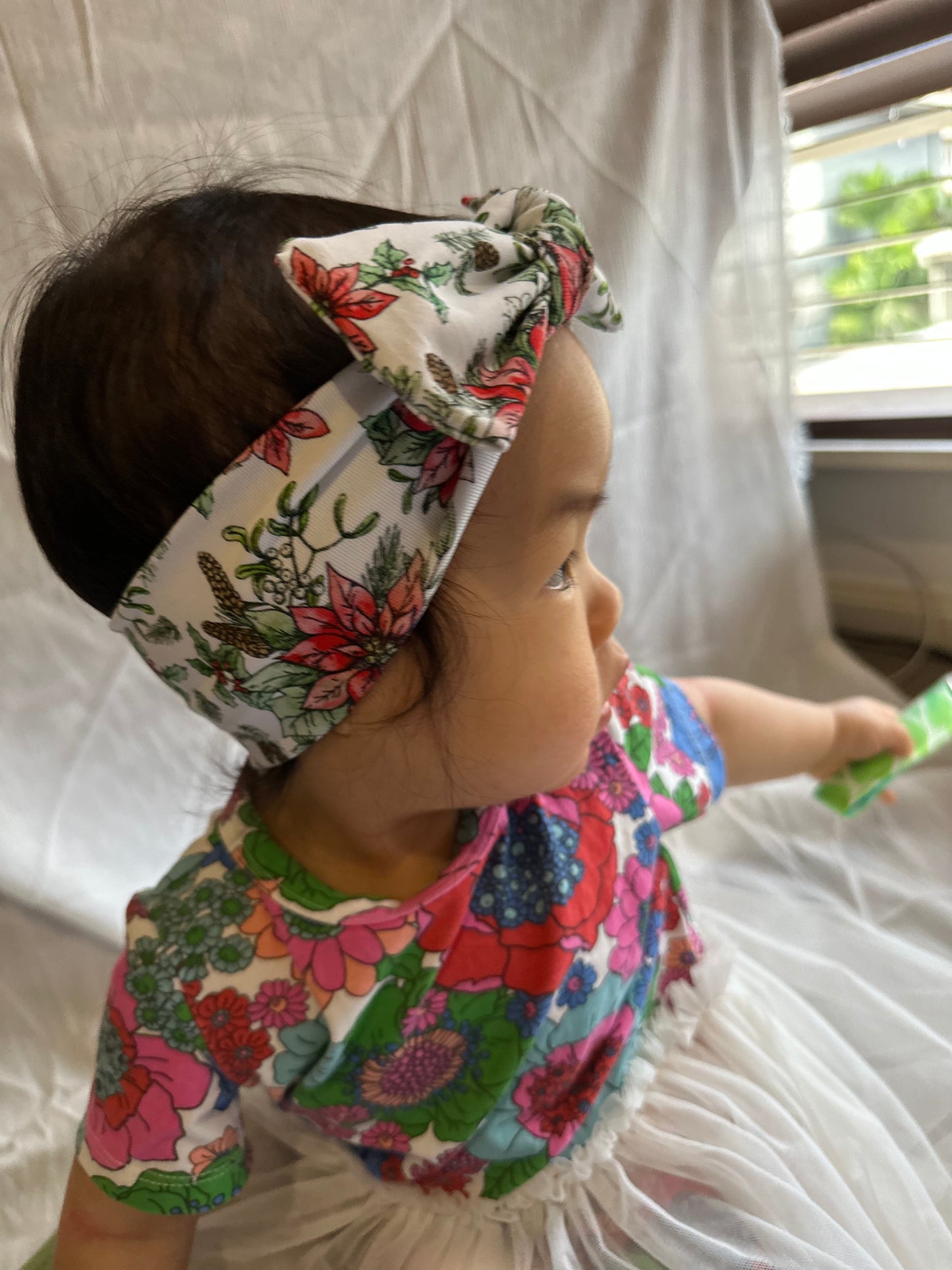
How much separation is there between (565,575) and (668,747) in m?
0.26

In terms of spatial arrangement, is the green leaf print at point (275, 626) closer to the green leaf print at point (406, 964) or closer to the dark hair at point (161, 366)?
the dark hair at point (161, 366)

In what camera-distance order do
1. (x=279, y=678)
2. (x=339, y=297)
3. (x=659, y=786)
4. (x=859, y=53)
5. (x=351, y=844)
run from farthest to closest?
1. (x=859, y=53)
2. (x=659, y=786)
3. (x=351, y=844)
4. (x=279, y=678)
5. (x=339, y=297)

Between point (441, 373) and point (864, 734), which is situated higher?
point (441, 373)

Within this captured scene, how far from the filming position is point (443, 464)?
0.42 m

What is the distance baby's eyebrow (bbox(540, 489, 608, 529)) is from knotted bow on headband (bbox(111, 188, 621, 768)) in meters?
0.06

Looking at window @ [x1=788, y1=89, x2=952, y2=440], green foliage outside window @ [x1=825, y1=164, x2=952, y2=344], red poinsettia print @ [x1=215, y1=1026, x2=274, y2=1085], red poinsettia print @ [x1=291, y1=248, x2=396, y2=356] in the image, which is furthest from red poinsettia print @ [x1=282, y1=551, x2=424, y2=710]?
green foliage outside window @ [x1=825, y1=164, x2=952, y2=344]

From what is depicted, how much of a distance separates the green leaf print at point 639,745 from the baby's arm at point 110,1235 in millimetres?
400

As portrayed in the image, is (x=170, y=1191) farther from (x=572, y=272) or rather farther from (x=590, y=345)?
(x=590, y=345)

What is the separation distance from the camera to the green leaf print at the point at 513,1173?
599 mm

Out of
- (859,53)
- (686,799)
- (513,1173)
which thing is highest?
(859,53)

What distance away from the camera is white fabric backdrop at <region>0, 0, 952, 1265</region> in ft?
2.17

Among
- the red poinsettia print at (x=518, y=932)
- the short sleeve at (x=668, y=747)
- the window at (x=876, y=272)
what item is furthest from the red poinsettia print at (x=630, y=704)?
the window at (x=876, y=272)

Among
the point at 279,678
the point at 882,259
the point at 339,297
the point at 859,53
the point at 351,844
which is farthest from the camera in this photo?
the point at 882,259

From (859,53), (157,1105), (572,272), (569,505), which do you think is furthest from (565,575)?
(859,53)
